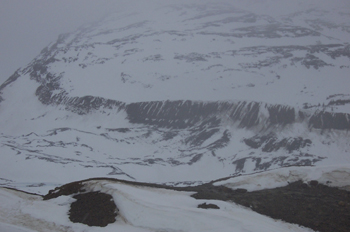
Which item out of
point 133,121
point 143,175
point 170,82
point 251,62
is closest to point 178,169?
A: point 143,175

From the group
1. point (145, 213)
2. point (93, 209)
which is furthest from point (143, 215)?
point (93, 209)

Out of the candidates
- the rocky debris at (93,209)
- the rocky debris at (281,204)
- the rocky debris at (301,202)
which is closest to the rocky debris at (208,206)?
the rocky debris at (281,204)

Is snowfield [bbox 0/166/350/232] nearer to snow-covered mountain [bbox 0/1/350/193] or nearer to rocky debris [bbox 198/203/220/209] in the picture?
rocky debris [bbox 198/203/220/209]

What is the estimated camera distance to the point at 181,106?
106500 mm

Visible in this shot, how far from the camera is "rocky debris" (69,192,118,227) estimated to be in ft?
48.9

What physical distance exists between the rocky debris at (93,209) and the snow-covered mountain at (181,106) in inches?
2011

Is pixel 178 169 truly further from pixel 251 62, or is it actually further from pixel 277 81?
pixel 251 62

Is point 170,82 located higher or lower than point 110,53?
lower

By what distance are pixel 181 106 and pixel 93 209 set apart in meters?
91.3

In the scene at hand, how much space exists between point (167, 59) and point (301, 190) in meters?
115

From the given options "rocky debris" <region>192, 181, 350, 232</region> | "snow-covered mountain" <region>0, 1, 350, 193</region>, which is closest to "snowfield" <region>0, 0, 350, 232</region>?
"snow-covered mountain" <region>0, 1, 350, 193</region>

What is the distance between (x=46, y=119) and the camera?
11762 centimetres

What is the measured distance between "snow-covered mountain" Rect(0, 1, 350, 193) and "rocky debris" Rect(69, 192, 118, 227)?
2011 inches

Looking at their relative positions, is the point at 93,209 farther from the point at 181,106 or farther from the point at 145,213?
the point at 181,106
